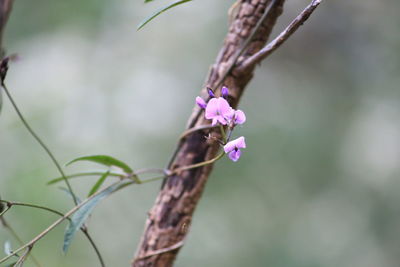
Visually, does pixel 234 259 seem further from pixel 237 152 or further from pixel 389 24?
pixel 237 152

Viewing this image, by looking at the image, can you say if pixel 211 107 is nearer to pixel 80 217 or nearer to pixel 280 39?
pixel 280 39

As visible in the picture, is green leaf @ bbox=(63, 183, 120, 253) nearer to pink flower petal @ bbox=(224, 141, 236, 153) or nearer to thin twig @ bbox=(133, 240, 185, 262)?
thin twig @ bbox=(133, 240, 185, 262)

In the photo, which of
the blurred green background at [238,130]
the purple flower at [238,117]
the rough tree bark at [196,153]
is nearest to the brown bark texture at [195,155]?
the rough tree bark at [196,153]

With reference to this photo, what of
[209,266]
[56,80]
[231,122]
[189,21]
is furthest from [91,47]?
[231,122]

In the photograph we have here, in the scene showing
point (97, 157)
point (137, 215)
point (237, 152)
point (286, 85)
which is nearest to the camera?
point (237, 152)

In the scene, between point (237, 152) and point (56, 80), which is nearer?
point (237, 152)

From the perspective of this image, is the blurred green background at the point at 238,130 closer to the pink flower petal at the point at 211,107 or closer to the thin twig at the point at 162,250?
the thin twig at the point at 162,250

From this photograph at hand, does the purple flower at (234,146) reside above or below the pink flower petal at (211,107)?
below

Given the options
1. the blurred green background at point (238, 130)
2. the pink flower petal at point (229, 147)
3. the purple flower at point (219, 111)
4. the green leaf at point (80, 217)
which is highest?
the purple flower at point (219, 111)
